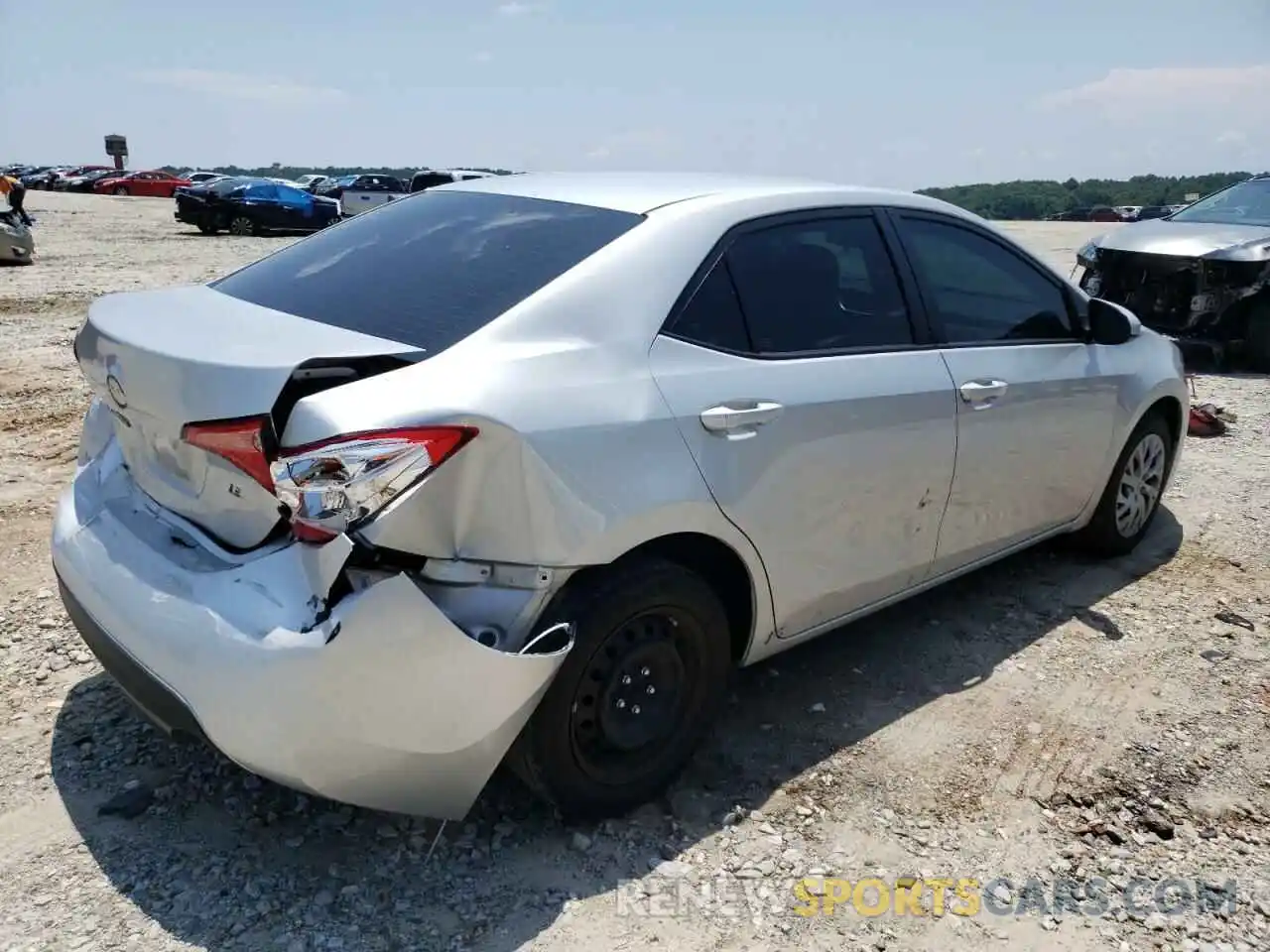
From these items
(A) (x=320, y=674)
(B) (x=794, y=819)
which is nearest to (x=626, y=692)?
(B) (x=794, y=819)

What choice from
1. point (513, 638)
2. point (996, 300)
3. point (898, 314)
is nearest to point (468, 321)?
point (513, 638)

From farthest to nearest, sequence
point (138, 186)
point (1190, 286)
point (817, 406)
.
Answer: point (138, 186) < point (1190, 286) < point (817, 406)

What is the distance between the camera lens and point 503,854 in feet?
8.96

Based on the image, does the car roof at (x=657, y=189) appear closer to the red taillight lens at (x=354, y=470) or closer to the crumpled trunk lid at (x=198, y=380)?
the crumpled trunk lid at (x=198, y=380)

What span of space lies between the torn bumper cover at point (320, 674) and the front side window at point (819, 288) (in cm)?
120

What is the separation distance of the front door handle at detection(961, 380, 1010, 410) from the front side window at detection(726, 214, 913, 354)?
0.96 feet

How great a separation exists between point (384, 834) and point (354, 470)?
3.74ft

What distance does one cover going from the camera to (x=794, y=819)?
2.96 m

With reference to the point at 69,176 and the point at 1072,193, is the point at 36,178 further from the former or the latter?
the point at 1072,193

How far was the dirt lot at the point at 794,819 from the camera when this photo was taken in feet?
8.26

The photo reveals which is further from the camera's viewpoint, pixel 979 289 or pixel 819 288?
pixel 979 289

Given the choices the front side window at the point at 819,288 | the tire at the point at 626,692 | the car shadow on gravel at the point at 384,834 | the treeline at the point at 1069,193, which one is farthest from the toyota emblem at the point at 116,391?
Answer: the treeline at the point at 1069,193

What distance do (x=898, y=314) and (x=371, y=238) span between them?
1756 millimetres

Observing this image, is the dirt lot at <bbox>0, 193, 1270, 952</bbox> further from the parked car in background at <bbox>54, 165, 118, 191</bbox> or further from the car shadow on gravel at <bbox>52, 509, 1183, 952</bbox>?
the parked car in background at <bbox>54, 165, 118, 191</bbox>
